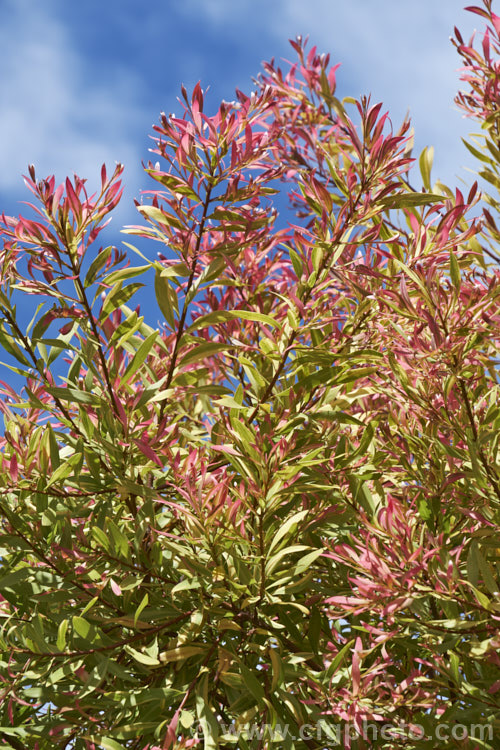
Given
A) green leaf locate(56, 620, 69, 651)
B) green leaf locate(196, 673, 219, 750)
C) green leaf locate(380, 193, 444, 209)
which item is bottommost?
green leaf locate(196, 673, 219, 750)

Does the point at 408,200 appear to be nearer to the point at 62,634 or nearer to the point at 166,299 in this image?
the point at 166,299

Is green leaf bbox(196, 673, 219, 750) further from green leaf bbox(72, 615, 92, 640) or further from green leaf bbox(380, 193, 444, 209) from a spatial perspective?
green leaf bbox(380, 193, 444, 209)

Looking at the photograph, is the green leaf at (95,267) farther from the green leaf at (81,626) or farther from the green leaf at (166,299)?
the green leaf at (81,626)

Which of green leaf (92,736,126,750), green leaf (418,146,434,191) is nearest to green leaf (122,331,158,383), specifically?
green leaf (92,736,126,750)

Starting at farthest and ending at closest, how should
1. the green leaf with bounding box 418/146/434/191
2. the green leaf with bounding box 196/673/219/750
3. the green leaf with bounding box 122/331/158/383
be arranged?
the green leaf with bounding box 418/146/434/191 → the green leaf with bounding box 122/331/158/383 → the green leaf with bounding box 196/673/219/750

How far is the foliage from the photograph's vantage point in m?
1.12

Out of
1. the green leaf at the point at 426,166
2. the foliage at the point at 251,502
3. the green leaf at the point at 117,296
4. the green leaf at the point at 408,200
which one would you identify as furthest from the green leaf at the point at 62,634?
the green leaf at the point at 426,166

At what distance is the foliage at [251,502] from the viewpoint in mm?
1120

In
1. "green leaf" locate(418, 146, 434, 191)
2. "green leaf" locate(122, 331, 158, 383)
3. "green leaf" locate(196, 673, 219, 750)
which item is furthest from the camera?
"green leaf" locate(418, 146, 434, 191)

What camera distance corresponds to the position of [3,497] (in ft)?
4.36

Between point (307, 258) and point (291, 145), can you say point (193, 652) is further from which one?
point (291, 145)

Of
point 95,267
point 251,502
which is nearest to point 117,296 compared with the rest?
point 95,267

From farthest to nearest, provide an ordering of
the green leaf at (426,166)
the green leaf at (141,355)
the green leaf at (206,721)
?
the green leaf at (426,166)
the green leaf at (141,355)
the green leaf at (206,721)

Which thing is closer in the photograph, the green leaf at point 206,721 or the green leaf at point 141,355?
the green leaf at point 206,721
